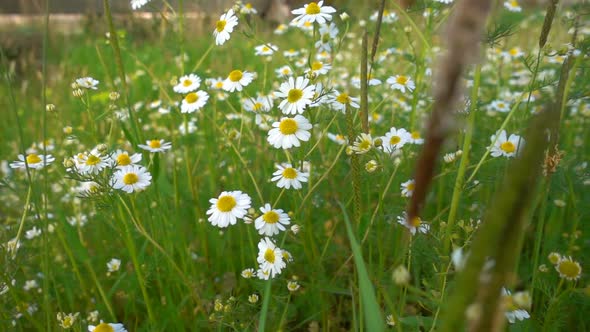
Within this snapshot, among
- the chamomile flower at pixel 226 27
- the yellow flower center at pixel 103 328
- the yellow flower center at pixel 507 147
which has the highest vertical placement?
the chamomile flower at pixel 226 27

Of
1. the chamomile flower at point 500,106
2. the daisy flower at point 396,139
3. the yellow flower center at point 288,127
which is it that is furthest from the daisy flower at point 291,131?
the chamomile flower at point 500,106

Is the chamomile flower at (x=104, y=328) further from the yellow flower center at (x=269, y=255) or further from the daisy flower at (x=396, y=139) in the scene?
the daisy flower at (x=396, y=139)

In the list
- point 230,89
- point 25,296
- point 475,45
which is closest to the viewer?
point 475,45

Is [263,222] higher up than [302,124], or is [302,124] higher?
[302,124]

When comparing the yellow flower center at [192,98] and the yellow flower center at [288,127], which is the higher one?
the yellow flower center at [192,98]

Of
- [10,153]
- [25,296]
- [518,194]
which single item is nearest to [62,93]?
[10,153]

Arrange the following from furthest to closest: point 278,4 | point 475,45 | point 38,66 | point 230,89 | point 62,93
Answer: point 278,4, point 38,66, point 62,93, point 230,89, point 475,45

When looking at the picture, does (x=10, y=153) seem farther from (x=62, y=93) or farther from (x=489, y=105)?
(x=489, y=105)

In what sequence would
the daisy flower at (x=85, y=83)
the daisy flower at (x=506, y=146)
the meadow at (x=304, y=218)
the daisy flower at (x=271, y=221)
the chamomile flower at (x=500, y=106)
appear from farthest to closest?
the chamomile flower at (x=500, y=106), the daisy flower at (x=85, y=83), the daisy flower at (x=506, y=146), the daisy flower at (x=271, y=221), the meadow at (x=304, y=218)
